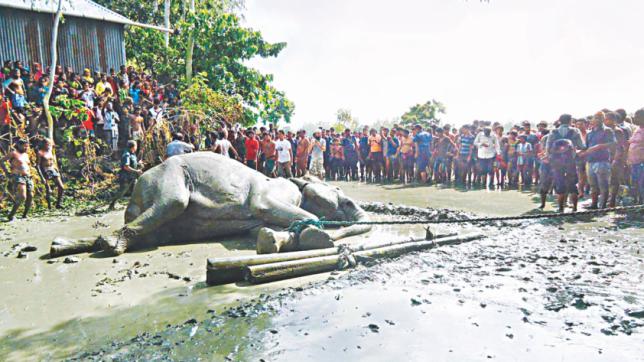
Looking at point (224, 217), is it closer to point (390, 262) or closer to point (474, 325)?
point (390, 262)

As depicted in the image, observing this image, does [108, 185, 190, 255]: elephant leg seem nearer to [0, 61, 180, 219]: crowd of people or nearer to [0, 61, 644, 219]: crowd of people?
[0, 61, 644, 219]: crowd of people

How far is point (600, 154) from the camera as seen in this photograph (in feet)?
28.5

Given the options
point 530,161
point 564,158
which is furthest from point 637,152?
point 530,161

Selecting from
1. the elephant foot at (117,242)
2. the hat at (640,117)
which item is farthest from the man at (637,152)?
the elephant foot at (117,242)

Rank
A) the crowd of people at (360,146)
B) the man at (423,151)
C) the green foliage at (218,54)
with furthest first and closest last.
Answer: the green foliage at (218,54) → the man at (423,151) → the crowd of people at (360,146)

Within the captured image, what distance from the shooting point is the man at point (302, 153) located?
16.9 meters

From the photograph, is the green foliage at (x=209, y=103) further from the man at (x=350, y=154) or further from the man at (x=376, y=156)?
the man at (x=376, y=156)

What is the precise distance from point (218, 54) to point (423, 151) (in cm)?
1168

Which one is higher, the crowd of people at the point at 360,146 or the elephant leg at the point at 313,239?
the crowd of people at the point at 360,146

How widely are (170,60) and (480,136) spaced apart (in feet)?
51.3

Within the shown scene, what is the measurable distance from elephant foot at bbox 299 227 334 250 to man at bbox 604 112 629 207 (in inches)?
244

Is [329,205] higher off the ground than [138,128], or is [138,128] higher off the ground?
[138,128]

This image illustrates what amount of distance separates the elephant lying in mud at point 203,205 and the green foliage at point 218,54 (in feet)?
47.0

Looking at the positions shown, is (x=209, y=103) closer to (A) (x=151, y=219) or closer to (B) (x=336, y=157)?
(B) (x=336, y=157)
